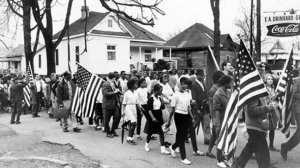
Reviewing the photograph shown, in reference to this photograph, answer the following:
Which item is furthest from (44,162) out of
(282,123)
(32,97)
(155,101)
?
(32,97)

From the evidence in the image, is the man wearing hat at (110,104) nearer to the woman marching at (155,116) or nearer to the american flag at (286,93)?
the woman marching at (155,116)

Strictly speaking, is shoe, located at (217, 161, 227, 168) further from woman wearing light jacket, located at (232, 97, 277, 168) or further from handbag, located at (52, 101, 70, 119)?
handbag, located at (52, 101, 70, 119)

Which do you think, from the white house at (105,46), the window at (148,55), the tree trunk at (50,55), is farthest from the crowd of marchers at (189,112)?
the window at (148,55)

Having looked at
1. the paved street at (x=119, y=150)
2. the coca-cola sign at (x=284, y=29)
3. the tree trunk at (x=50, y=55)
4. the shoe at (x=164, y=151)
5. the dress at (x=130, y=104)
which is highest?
the coca-cola sign at (x=284, y=29)

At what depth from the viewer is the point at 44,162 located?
7422 millimetres

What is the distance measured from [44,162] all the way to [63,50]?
29599 millimetres

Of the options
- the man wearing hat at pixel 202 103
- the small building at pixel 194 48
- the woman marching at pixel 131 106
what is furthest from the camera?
the small building at pixel 194 48

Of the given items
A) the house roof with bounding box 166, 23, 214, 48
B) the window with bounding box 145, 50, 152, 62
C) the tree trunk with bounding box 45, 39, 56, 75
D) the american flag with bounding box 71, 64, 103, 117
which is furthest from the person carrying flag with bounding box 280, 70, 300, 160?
the house roof with bounding box 166, 23, 214, 48

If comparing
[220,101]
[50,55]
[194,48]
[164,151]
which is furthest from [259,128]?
[194,48]

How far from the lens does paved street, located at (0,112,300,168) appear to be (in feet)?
23.8

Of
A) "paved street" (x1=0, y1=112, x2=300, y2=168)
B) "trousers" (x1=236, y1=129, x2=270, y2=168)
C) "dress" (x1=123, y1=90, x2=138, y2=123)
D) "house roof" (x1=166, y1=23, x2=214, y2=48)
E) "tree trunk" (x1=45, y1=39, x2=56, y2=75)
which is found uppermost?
"house roof" (x1=166, y1=23, x2=214, y2=48)

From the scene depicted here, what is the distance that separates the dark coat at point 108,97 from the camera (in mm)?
9991

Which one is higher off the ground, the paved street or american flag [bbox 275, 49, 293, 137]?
american flag [bbox 275, 49, 293, 137]

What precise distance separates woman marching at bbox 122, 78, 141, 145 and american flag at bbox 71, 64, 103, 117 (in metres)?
1.57
